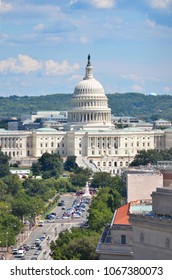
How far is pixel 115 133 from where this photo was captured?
167875 mm

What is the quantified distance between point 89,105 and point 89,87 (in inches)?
125

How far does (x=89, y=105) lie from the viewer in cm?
17700

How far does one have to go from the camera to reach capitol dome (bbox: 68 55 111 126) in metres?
176

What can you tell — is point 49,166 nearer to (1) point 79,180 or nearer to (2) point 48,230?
(1) point 79,180

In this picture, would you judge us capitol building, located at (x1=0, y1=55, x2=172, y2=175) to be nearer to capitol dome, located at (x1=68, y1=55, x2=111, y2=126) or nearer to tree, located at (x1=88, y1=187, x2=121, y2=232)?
capitol dome, located at (x1=68, y1=55, x2=111, y2=126)

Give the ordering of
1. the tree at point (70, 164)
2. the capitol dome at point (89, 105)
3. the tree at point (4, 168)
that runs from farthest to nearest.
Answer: the capitol dome at point (89, 105) → the tree at point (70, 164) → the tree at point (4, 168)

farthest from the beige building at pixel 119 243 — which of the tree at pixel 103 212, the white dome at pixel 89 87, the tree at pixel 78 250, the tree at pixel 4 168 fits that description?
the white dome at pixel 89 87

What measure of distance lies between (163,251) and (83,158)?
451 feet

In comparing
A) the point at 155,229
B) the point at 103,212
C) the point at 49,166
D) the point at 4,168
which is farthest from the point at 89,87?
the point at 155,229

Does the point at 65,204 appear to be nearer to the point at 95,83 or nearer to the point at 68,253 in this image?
the point at 68,253

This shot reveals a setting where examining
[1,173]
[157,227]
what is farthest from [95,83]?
[157,227]

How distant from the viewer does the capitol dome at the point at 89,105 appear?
577ft

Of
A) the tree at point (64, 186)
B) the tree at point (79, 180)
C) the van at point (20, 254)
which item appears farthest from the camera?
the tree at point (79, 180)

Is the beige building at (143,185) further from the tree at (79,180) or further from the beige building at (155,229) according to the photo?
the tree at (79,180)
